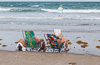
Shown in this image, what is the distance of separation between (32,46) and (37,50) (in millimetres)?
269

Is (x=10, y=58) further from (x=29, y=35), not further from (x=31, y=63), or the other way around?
(x=29, y=35)

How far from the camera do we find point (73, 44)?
908 cm

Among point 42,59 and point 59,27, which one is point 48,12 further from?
point 42,59

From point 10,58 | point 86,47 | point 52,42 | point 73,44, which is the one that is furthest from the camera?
point 73,44

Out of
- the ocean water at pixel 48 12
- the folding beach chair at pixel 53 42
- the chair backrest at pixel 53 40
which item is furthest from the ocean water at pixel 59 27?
the chair backrest at pixel 53 40

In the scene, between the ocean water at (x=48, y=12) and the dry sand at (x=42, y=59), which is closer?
the dry sand at (x=42, y=59)

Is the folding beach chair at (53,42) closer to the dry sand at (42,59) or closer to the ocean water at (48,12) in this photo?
the dry sand at (42,59)

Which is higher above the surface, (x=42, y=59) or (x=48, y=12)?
(x=48, y=12)

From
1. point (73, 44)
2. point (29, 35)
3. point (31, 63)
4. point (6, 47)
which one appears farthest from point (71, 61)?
point (6, 47)

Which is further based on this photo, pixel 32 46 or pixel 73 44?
pixel 73 44

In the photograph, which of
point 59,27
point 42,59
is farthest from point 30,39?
point 59,27

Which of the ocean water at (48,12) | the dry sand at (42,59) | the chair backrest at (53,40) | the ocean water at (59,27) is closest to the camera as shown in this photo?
the dry sand at (42,59)

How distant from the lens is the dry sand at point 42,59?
607cm

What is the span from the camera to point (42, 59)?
648 centimetres
